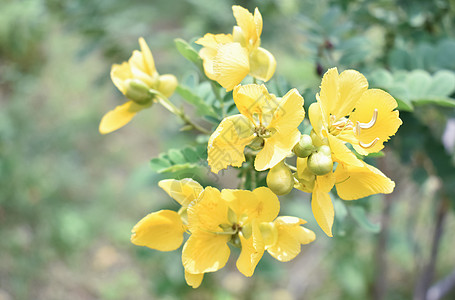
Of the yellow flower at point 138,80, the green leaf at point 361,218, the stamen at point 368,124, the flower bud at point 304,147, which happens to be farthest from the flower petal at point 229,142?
the green leaf at point 361,218

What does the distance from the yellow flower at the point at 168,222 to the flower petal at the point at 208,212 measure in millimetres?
39

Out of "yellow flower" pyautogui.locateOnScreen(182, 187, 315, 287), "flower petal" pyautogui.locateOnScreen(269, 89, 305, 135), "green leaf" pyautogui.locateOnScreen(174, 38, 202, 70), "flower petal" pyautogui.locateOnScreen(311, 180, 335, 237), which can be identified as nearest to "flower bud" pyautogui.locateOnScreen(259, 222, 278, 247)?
"yellow flower" pyautogui.locateOnScreen(182, 187, 315, 287)

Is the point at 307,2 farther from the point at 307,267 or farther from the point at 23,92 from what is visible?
the point at 23,92

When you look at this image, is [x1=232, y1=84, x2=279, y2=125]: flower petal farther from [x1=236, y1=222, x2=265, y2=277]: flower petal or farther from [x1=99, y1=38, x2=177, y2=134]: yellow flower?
[x1=99, y1=38, x2=177, y2=134]: yellow flower

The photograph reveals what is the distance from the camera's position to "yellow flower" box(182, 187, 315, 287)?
0.82m

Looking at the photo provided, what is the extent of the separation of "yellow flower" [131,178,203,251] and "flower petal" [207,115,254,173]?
104 millimetres

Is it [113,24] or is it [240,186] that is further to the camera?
[113,24]

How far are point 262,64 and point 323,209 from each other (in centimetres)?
36

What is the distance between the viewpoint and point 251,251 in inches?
32.6

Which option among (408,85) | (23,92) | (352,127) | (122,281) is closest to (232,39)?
(352,127)

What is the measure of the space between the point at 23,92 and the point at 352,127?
429 centimetres

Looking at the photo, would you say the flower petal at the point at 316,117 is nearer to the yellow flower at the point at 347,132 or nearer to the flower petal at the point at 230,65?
the yellow flower at the point at 347,132

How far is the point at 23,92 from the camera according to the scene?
4.32 metres

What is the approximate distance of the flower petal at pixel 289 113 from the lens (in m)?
0.76
